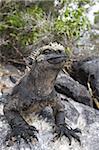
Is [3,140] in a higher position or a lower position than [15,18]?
lower

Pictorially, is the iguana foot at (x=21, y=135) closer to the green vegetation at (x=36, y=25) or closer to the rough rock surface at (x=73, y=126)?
the rough rock surface at (x=73, y=126)

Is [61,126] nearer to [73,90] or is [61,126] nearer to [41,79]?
[41,79]

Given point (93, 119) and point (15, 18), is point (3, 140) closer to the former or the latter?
point (93, 119)

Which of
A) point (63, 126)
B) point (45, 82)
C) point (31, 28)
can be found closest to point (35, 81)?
point (45, 82)

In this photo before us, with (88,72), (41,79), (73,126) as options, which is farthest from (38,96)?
(88,72)

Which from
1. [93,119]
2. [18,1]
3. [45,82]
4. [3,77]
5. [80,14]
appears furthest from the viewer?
[18,1]

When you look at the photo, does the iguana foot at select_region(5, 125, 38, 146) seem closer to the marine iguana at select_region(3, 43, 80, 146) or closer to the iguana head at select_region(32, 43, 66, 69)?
the marine iguana at select_region(3, 43, 80, 146)

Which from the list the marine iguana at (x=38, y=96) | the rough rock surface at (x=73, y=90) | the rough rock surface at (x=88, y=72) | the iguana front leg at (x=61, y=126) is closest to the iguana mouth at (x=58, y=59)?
the marine iguana at (x=38, y=96)
